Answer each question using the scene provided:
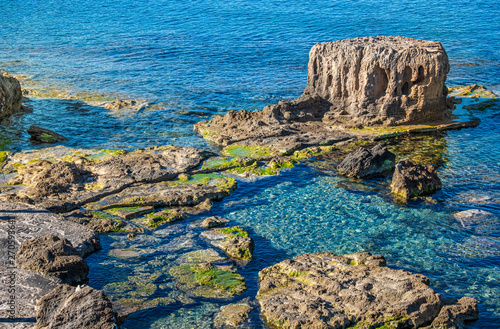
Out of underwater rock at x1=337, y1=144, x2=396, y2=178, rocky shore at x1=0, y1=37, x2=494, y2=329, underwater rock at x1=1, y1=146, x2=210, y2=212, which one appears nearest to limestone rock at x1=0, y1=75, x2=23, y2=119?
rocky shore at x1=0, y1=37, x2=494, y2=329

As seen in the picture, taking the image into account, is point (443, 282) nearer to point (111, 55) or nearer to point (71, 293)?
point (71, 293)

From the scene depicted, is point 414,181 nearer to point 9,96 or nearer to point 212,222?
point 212,222

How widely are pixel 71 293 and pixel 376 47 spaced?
19.8m

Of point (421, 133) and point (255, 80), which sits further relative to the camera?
point (255, 80)

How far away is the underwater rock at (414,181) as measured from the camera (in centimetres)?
2030

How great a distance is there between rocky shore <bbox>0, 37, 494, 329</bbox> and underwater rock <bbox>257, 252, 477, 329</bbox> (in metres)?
0.04

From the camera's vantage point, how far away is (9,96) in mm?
29578

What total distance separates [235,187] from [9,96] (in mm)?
16721

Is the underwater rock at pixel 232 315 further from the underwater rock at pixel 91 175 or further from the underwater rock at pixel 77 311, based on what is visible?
the underwater rock at pixel 91 175

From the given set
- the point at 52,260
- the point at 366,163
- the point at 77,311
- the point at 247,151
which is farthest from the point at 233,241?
the point at 247,151

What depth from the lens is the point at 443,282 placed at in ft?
49.1

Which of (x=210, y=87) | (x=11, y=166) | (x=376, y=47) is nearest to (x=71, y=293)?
(x=11, y=166)

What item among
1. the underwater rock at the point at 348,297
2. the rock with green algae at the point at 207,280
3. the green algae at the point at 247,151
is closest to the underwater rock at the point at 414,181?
the underwater rock at the point at 348,297

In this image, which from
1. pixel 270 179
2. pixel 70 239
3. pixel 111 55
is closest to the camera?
pixel 70 239
